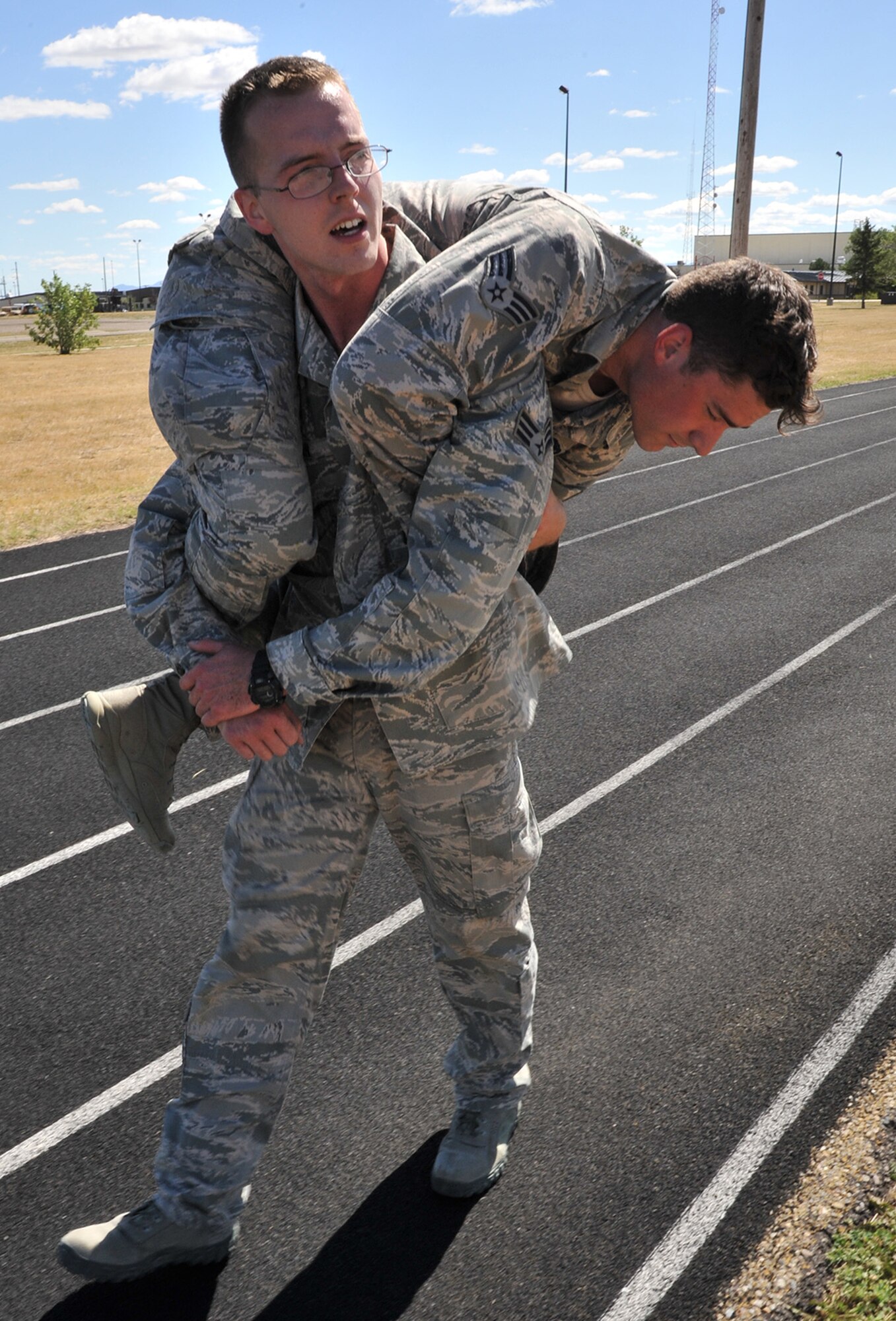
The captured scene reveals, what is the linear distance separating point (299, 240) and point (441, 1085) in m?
2.28

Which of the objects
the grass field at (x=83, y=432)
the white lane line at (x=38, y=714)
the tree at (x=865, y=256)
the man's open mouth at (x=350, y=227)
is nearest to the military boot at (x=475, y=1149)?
the man's open mouth at (x=350, y=227)

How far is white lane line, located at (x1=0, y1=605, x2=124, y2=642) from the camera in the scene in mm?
7734

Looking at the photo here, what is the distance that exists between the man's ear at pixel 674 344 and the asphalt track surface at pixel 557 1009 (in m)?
1.98

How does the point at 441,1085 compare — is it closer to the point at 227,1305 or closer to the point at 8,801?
the point at 227,1305

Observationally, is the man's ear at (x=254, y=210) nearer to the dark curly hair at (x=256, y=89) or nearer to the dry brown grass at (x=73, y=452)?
the dark curly hair at (x=256, y=89)

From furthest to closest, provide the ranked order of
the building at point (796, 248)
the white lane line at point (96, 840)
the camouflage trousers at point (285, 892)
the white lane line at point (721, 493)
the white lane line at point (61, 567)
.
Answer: the building at point (796, 248) < the white lane line at point (721, 493) < the white lane line at point (61, 567) < the white lane line at point (96, 840) < the camouflage trousers at point (285, 892)

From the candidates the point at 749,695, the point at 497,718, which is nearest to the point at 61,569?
the point at 749,695

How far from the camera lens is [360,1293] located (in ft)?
8.43

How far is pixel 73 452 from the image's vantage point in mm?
16844

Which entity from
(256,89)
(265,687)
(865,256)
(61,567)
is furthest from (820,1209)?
(865,256)

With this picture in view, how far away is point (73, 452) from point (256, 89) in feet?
51.6

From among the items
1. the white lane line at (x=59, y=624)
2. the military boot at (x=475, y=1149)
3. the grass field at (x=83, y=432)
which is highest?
the military boot at (x=475, y=1149)

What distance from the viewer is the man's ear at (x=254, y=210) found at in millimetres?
2139

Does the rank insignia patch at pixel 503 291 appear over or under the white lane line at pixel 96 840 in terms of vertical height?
over
